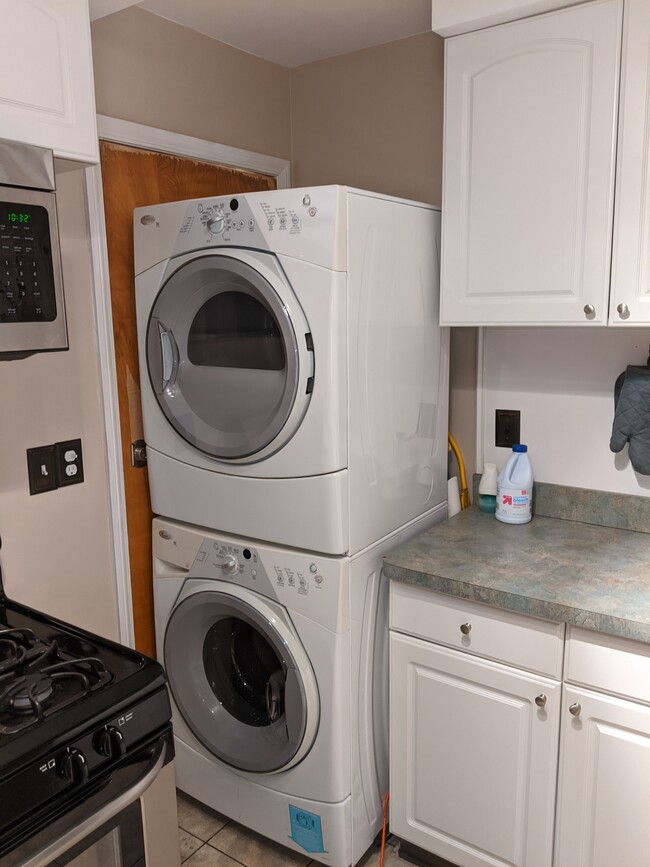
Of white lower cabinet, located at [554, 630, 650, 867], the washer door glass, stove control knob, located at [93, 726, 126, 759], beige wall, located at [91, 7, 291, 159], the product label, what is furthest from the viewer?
the product label

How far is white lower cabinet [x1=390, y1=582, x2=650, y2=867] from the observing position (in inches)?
62.3

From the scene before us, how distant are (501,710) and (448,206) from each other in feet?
4.23

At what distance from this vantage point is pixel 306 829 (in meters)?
1.99

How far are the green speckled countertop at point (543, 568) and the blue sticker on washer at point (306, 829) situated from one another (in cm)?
72

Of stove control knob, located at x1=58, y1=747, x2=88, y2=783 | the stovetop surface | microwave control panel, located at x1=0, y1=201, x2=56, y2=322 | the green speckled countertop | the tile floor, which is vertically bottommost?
the tile floor

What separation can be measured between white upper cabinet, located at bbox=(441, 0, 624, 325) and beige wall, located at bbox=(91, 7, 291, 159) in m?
0.79

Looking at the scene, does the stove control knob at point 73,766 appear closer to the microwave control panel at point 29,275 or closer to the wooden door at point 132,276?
the microwave control panel at point 29,275

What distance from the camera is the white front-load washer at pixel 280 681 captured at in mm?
1860

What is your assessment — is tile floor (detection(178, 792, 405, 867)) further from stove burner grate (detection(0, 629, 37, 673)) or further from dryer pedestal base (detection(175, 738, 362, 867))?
stove burner grate (detection(0, 629, 37, 673))

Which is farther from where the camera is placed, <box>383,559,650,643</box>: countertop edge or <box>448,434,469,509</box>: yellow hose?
<box>448,434,469,509</box>: yellow hose

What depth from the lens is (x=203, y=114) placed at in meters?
2.27

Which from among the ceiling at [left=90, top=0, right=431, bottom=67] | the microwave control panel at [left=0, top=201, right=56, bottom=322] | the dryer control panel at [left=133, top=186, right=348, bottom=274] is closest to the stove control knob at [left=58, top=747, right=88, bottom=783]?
the microwave control panel at [left=0, top=201, right=56, bottom=322]

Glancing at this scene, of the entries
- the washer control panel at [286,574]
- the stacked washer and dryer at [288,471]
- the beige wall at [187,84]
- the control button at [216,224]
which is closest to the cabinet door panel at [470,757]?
the stacked washer and dryer at [288,471]

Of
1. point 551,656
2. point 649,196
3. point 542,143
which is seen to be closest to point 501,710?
point 551,656
